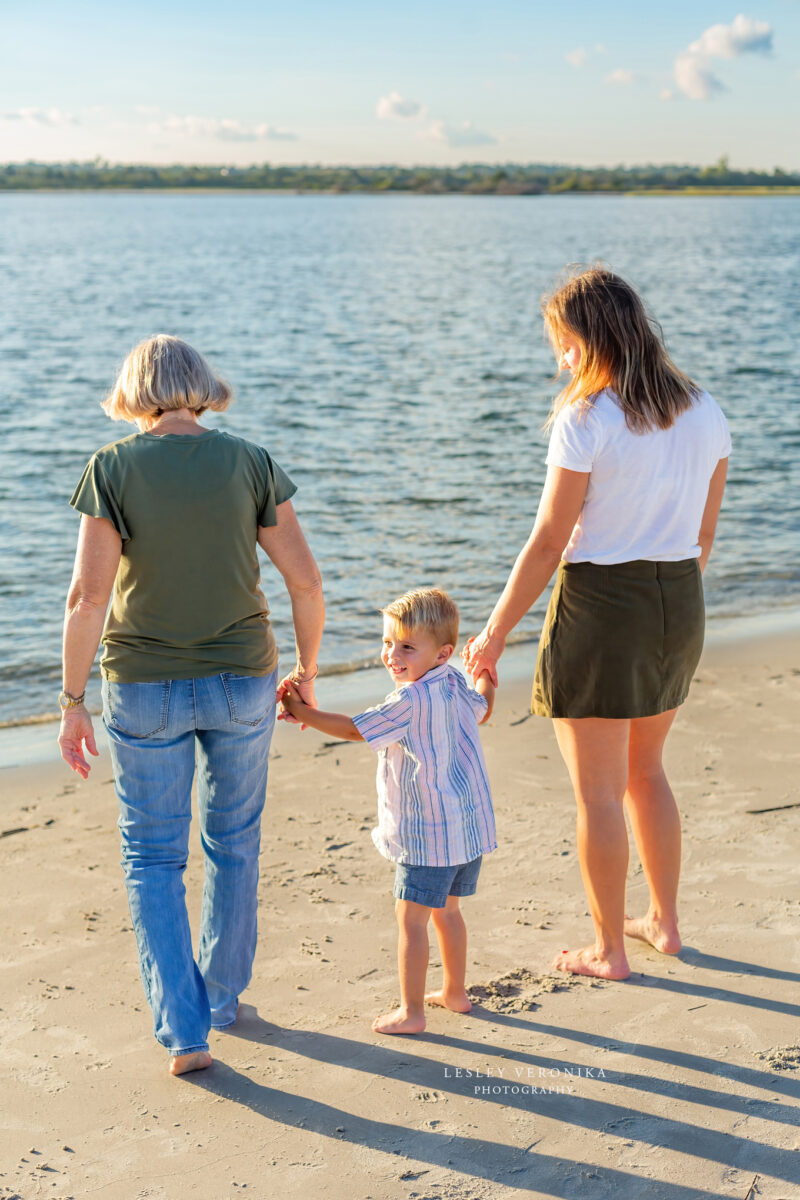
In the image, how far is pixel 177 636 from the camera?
9.42 feet

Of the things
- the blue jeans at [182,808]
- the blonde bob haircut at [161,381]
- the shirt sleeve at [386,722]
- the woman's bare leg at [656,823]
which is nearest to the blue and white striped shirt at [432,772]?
the shirt sleeve at [386,722]

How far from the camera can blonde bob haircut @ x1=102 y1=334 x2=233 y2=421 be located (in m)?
2.81

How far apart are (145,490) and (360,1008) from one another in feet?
5.55

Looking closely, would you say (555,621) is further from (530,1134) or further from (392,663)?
(530,1134)

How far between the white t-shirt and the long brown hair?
0.11 ft

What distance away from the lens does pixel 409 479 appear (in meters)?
12.6

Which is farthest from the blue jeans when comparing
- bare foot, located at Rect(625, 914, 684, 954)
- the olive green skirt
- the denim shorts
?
bare foot, located at Rect(625, 914, 684, 954)

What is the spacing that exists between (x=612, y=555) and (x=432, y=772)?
2.57 ft

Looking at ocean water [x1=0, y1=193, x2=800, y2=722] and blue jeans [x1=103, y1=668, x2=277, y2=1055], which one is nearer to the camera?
blue jeans [x1=103, y1=668, x2=277, y2=1055]

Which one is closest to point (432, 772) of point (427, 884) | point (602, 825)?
point (427, 884)

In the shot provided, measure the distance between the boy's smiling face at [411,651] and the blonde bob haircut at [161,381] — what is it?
2.47 feet

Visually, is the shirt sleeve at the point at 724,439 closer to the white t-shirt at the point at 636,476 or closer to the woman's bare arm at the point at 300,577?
the white t-shirt at the point at 636,476

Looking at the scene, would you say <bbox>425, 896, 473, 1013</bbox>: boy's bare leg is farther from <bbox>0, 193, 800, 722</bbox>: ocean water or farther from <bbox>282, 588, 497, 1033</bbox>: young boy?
<bbox>0, 193, 800, 722</bbox>: ocean water

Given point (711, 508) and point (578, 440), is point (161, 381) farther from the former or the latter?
point (711, 508)
